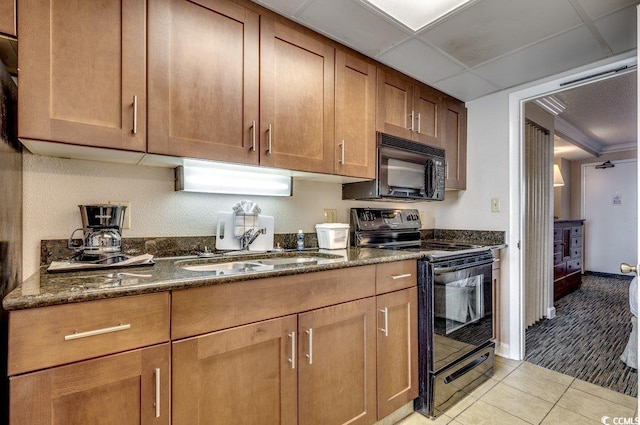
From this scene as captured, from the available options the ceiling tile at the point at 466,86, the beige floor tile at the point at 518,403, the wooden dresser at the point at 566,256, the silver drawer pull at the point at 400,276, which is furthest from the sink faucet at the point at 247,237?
the wooden dresser at the point at 566,256

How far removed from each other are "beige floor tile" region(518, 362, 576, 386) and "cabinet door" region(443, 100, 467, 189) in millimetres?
1457

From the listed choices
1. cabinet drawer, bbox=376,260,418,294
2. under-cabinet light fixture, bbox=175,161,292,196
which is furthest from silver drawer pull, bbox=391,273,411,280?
under-cabinet light fixture, bbox=175,161,292,196

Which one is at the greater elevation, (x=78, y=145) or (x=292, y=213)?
(x=78, y=145)

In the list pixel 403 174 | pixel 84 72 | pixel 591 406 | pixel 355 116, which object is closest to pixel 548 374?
pixel 591 406

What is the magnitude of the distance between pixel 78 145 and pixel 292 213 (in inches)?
46.4

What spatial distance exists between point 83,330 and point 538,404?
233 cm

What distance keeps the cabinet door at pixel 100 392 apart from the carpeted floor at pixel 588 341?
2.62 m

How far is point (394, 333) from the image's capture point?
66.9 inches

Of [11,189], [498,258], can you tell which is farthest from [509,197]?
[11,189]

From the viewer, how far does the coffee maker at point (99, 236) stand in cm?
126

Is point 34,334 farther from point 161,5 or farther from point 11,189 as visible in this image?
point 161,5

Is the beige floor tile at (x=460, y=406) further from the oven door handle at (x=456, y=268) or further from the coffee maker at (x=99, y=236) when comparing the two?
the coffee maker at (x=99, y=236)

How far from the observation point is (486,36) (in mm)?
1827

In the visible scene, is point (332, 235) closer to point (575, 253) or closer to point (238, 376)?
point (238, 376)
